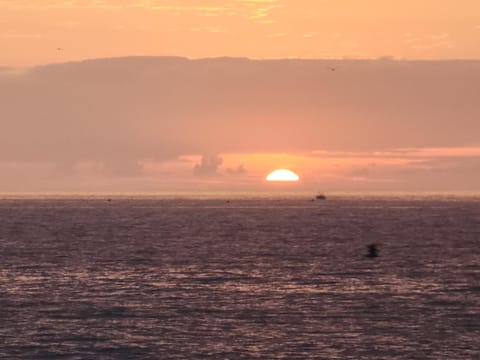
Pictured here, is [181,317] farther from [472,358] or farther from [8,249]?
[8,249]

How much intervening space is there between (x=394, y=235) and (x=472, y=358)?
439ft

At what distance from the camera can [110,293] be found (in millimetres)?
92938

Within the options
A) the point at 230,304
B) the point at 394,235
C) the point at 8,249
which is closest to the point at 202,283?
the point at 230,304

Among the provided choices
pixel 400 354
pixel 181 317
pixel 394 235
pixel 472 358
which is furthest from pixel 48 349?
pixel 394 235

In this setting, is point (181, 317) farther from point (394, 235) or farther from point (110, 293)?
point (394, 235)

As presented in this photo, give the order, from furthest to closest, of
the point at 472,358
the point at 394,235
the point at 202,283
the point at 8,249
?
1. the point at 394,235
2. the point at 8,249
3. the point at 202,283
4. the point at 472,358

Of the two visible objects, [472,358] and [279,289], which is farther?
[279,289]

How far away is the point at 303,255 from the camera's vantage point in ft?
460

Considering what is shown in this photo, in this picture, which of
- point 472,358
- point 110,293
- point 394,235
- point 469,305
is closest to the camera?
point 472,358

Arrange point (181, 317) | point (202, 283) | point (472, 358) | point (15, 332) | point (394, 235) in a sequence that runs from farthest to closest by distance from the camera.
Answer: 1. point (394, 235)
2. point (202, 283)
3. point (181, 317)
4. point (15, 332)
5. point (472, 358)

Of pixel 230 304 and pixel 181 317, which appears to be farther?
pixel 230 304

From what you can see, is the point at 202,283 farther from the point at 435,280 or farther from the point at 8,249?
the point at 8,249

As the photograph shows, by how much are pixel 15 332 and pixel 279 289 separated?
1203 inches

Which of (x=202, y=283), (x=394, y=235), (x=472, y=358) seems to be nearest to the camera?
(x=472, y=358)
